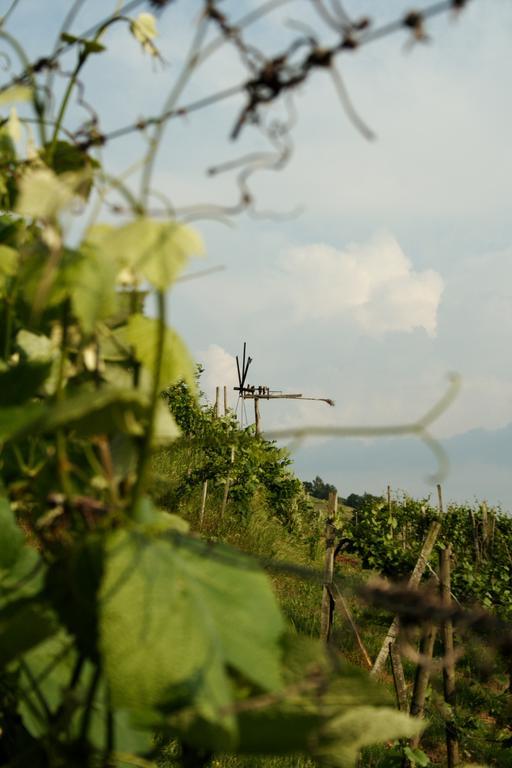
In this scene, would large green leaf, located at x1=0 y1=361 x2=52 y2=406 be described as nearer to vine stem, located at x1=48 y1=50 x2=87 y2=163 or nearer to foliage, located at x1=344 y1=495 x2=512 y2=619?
vine stem, located at x1=48 y1=50 x2=87 y2=163

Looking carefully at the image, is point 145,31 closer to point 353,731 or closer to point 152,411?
point 152,411

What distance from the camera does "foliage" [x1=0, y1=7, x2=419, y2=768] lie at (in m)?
0.63

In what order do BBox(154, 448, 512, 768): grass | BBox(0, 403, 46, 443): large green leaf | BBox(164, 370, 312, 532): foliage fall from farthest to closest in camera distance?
1. BBox(164, 370, 312, 532): foliage
2. BBox(154, 448, 512, 768): grass
3. BBox(0, 403, 46, 443): large green leaf

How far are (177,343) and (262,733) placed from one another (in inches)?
17.4

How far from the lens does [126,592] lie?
0.63 meters

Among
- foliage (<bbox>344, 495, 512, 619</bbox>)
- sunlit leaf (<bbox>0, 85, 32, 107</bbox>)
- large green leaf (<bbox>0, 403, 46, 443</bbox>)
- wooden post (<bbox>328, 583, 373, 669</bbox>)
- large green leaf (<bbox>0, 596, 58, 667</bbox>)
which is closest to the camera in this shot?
large green leaf (<bbox>0, 596, 58, 667</bbox>)

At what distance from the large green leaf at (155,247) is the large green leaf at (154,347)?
0.19 m

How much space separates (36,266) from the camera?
2.58 feet

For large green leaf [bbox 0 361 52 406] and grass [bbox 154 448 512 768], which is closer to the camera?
large green leaf [bbox 0 361 52 406]

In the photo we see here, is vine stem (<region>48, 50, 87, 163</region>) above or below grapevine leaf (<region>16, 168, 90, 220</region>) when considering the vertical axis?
above

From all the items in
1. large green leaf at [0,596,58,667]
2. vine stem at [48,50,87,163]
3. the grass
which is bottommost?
the grass

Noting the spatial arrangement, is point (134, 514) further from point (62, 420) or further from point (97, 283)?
point (97, 283)

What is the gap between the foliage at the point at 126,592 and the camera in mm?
627

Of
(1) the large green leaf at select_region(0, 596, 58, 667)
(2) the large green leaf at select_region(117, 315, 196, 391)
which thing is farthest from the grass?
(1) the large green leaf at select_region(0, 596, 58, 667)
